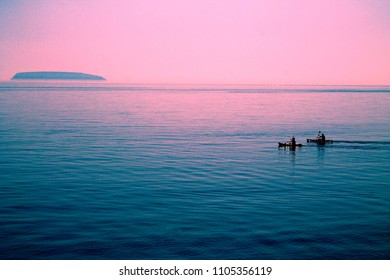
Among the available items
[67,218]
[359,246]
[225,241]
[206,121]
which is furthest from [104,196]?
[206,121]

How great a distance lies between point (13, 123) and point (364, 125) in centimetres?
7351

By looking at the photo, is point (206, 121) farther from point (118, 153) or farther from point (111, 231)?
point (111, 231)

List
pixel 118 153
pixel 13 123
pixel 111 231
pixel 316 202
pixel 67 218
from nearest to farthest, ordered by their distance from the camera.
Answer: pixel 111 231, pixel 67 218, pixel 316 202, pixel 118 153, pixel 13 123

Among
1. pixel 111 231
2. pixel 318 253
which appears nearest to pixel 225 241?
pixel 318 253

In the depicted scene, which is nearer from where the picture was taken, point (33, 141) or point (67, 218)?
point (67, 218)

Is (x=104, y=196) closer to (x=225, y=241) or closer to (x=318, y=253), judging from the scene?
(x=225, y=241)

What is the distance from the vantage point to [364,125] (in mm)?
97812

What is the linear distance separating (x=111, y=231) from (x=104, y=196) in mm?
8712

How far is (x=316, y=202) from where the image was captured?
38219 millimetres
